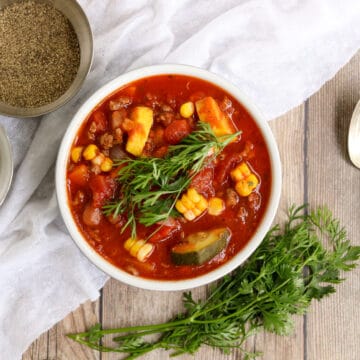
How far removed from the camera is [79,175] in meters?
3.38

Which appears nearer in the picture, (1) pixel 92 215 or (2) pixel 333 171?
(1) pixel 92 215

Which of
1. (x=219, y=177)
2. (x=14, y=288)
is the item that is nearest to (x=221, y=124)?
(x=219, y=177)

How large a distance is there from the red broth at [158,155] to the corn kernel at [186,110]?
0.09 ft

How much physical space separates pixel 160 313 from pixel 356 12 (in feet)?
7.58

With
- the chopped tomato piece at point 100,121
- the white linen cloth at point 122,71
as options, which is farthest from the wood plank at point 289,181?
the chopped tomato piece at point 100,121

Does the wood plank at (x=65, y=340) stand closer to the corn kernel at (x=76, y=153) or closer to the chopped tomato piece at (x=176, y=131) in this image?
the corn kernel at (x=76, y=153)

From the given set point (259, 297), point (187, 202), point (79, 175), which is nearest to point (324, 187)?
point (259, 297)

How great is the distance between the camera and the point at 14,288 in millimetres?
3865

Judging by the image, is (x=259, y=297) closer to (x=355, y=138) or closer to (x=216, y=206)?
(x=216, y=206)

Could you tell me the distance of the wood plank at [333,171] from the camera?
4129 mm

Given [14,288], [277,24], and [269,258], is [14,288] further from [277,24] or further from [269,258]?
[277,24]

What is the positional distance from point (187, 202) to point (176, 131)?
Answer: 15.1 inches

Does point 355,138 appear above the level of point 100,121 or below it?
below

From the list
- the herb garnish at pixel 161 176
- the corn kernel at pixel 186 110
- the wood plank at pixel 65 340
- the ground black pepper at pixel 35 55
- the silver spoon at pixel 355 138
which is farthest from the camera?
the silver spoon at pixel 355 138
